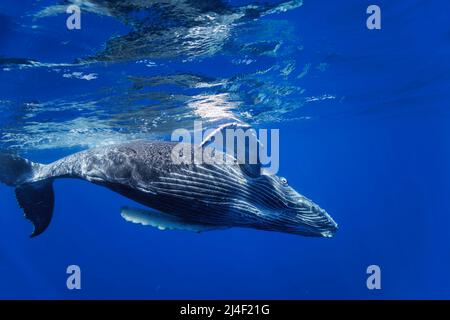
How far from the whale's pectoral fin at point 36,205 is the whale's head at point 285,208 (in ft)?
11.1

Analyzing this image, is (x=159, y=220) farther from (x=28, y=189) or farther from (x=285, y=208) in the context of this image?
(x=28, y=189)

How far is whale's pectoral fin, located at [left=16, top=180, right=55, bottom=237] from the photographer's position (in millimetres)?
5410

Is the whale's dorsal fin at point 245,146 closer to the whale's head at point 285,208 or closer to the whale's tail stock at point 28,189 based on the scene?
the whale's head at point 285,208

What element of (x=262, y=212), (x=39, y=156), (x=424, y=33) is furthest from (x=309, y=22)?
(x=39, y=156)

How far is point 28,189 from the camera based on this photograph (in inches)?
211

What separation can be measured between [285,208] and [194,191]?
1.10m

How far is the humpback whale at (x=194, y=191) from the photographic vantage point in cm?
371
